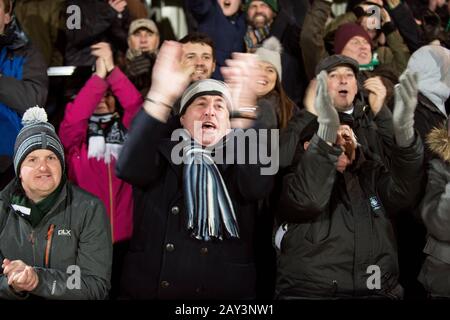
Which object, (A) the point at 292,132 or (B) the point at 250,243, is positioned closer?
(B) the point at 250,243

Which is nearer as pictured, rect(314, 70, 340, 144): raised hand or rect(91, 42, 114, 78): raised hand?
rect(314, 70, 340, 144): raised hand

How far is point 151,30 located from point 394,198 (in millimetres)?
2300

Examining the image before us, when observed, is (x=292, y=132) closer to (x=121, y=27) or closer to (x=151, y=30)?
(x=151, y=30)

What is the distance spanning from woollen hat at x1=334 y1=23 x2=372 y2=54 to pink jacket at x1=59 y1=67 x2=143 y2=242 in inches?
69.7

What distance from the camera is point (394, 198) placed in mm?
4699

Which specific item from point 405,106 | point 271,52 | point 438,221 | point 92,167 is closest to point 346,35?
point 271,52

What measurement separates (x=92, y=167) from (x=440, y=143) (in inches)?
78.1

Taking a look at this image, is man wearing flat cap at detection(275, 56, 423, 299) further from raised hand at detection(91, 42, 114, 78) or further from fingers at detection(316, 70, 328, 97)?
raised hand at detection(91, 42, 114, 78)

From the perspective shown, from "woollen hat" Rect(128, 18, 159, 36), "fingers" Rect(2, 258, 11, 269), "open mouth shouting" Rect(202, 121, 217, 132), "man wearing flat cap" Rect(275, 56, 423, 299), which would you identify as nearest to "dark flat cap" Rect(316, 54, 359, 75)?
"man wearing flat cap" Rect(275, 56, 423, 299)

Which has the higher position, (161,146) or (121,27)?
(121,27)

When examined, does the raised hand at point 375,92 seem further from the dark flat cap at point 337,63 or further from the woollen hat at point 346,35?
the woollen hat at point 346,35

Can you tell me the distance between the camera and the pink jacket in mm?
5094
